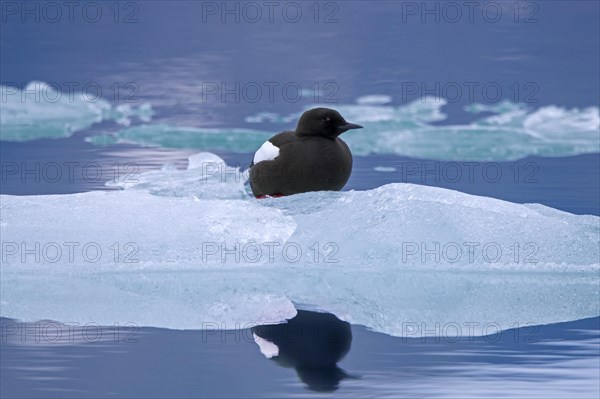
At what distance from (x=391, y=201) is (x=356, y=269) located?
522mm

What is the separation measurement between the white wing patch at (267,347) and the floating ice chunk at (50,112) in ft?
22.3

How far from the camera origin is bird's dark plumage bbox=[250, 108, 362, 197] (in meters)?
5.55

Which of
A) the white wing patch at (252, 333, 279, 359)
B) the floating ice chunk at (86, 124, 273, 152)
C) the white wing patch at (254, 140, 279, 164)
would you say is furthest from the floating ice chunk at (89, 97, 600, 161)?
the white wing patch at (252, 333, 279, 359)

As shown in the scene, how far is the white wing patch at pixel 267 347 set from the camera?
3.53 m

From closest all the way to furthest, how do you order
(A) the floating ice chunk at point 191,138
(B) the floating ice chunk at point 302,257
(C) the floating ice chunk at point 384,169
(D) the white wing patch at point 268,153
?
(B) the floating ice chunk at point 302,257 < (D) the white wing patch at point 268,153 < (C) the floating ice chunk at point 384,169 < (A) the floating ice chunk at point 191,138

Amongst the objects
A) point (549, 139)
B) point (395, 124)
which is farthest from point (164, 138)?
point (549, 139)

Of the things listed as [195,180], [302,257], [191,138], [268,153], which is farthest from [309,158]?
[191,138]

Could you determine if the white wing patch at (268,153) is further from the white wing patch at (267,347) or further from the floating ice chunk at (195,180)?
the white wing patch at (267,347)

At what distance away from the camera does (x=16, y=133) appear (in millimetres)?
10055

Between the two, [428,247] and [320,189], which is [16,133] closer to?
[320,189]

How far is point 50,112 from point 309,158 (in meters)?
6.55

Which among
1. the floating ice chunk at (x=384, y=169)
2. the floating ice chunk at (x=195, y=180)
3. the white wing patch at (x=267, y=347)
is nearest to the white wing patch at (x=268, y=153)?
the floating ice chunk at (x=195, y=180)

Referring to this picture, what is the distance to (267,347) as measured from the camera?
3613 mm

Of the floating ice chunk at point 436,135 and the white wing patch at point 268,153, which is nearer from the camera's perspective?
the white wing patch at point 268,153
